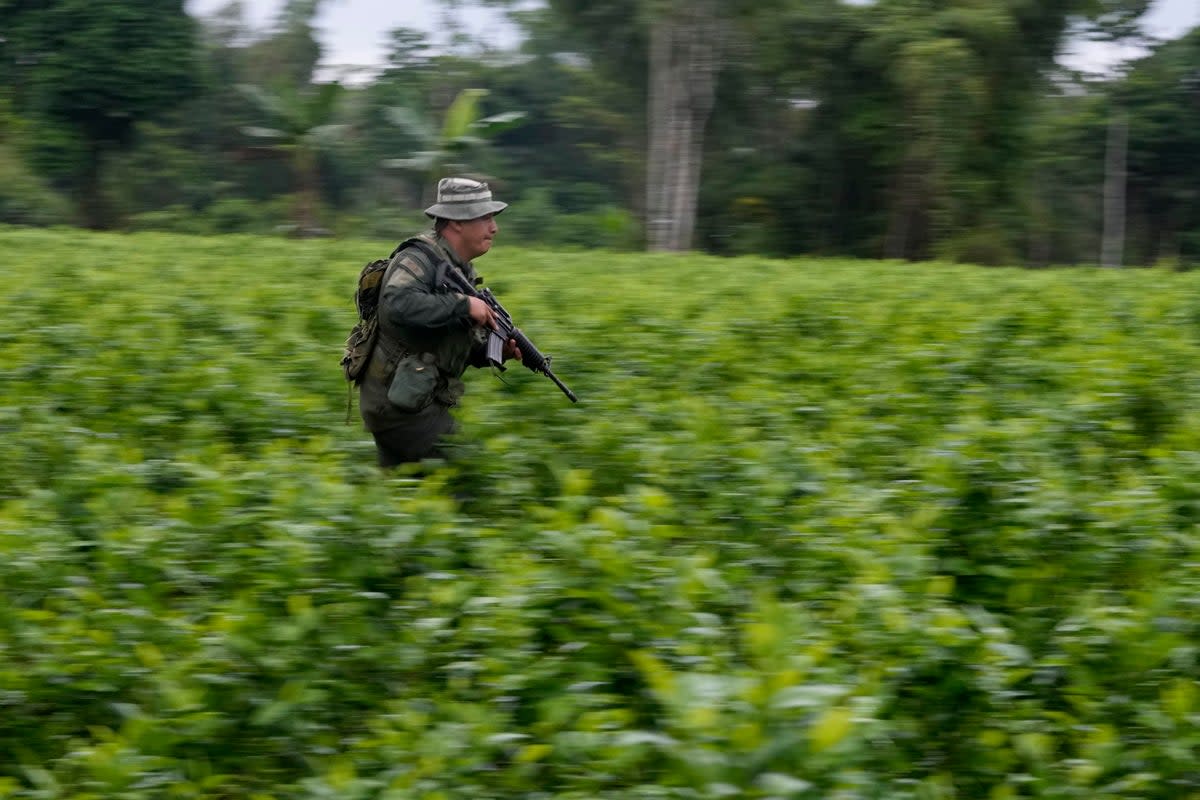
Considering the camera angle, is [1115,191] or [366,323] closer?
[366,323]

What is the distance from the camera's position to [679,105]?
32.4 meters

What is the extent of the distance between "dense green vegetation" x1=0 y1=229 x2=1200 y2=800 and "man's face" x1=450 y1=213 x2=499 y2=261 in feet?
2.83

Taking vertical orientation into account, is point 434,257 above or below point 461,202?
below

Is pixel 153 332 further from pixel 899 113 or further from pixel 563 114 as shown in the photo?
pixel 563 114

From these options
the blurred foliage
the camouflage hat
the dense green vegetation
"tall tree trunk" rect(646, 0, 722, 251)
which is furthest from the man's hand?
the blurred foliage

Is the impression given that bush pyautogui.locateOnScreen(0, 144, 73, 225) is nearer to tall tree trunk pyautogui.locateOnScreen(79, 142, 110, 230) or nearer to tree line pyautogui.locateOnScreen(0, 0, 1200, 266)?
tree line pyautogui.locateOnScreen(0, 0, 1200, 266)

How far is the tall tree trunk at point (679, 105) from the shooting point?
32125 millimetres

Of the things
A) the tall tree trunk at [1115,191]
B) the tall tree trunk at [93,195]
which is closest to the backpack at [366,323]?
the tall tree trunk at [93,195]

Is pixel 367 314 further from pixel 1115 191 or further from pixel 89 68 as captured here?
pixel 1115 191

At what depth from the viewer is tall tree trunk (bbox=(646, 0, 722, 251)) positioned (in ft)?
105

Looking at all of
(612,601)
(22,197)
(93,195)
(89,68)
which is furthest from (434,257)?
(93,195)

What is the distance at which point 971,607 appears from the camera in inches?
174

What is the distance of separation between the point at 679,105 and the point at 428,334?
27068 millimetres

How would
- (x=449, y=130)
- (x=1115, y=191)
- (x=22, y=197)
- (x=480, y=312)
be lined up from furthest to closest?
(x=1115, y=191)
(x=22, y=197)
(x=449, y=130)
(x=480, y=312)
